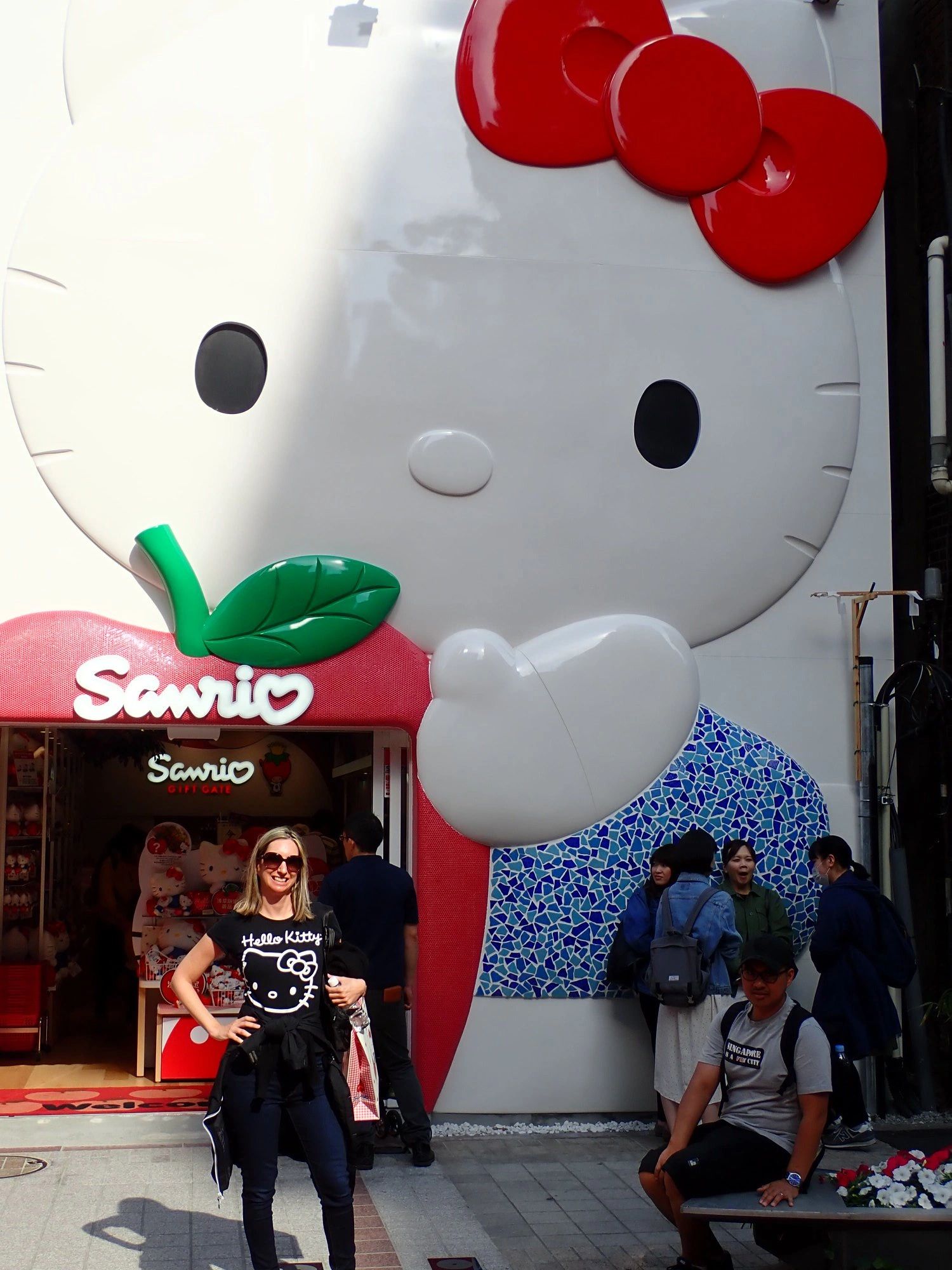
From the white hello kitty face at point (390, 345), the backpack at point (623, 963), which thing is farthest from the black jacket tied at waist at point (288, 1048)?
the white hello kitty face at point (390, 345)

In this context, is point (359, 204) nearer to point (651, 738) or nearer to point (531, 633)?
point (531, 633)

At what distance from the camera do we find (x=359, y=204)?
7.93 metres

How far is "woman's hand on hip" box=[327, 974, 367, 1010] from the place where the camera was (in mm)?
4914

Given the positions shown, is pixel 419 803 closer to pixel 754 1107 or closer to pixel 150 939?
pixel 150 939

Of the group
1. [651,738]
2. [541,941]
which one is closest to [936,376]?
[651,738]

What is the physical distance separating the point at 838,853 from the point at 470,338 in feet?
11.6

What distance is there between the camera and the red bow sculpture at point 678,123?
7.99 meters

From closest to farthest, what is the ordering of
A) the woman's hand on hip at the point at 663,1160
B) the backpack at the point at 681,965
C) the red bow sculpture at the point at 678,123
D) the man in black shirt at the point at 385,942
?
the woman's hand on hip at the point at 663,1160 < the backpack at the point at 681,965 < the man in black shirt at the point at 385,942 < the red bow sculpture at the point at 678,123

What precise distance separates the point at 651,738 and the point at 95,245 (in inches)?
165

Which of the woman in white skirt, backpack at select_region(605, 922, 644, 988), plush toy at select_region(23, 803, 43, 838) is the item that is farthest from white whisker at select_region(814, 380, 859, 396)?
plush toy at select_region(23, 803, 43, 838)

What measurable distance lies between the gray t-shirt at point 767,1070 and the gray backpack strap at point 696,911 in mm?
1597

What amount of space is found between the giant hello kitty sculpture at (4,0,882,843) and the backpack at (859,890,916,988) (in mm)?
1459

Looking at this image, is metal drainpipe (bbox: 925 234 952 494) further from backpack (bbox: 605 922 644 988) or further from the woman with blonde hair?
the woman with blonde hair

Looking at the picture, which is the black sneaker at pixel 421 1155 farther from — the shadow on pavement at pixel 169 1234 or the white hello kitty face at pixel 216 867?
the white hello kitty face at pixel 216 867
